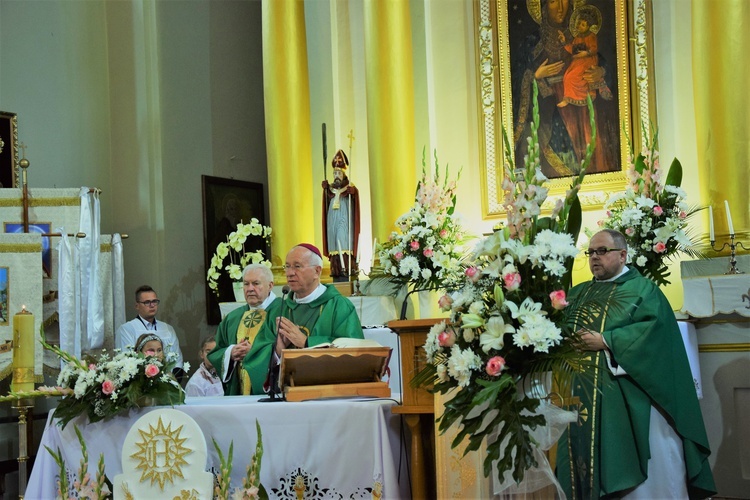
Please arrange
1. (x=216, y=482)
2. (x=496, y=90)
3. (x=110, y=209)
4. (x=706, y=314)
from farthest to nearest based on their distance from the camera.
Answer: (x=110, y=209) → (x=496, y=90) → (x=706, y=314) → (x=216, y=482)

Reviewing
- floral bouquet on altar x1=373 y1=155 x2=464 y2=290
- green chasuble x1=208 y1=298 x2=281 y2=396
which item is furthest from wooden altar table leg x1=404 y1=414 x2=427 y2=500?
floral bouquet on altar x1=373 y1=155 x2=464 y2=290

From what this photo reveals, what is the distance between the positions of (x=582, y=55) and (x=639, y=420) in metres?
4.88

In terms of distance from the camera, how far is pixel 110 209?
11.1 m

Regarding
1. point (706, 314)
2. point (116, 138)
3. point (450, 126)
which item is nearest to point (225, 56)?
point (116, 138)

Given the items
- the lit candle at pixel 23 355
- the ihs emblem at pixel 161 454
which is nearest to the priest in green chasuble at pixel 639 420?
the ihs emblem at pixel 161 454

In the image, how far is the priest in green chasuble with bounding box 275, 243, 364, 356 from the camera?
626cm

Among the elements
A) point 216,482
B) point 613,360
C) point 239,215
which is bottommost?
point 216,482

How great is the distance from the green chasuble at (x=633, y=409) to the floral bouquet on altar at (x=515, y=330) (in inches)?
58.4

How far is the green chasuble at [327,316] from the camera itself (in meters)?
6.24

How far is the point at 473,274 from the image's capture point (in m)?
3.71

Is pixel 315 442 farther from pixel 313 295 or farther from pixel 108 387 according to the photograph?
pixel 313 295

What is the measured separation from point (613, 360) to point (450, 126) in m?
5.13

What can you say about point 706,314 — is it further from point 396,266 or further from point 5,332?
point 5,332

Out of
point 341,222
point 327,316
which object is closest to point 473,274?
point 327,316
